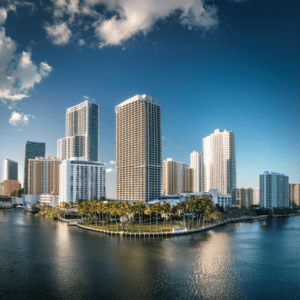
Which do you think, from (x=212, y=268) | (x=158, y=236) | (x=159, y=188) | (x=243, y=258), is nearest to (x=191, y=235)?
(x=158, y=236)

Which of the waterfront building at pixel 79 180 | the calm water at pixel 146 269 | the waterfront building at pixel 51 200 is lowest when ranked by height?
the waterfront building at pixel 51 200

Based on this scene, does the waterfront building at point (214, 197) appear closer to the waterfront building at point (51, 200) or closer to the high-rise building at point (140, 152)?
the high-rise building at point (140, 152)

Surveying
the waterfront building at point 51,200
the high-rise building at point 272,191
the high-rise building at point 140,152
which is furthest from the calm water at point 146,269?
the high-rise building at point 272,191

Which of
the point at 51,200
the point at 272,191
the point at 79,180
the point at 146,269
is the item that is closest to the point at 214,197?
the point at 272,191

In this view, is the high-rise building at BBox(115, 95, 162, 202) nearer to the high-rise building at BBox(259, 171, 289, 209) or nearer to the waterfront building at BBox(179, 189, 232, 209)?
the waterfront building at BBox(179, 189, 232, 209)

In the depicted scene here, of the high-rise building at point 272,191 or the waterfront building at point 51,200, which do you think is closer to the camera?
the waterfront building at point 51,200

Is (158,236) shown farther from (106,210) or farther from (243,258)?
(243,258)
